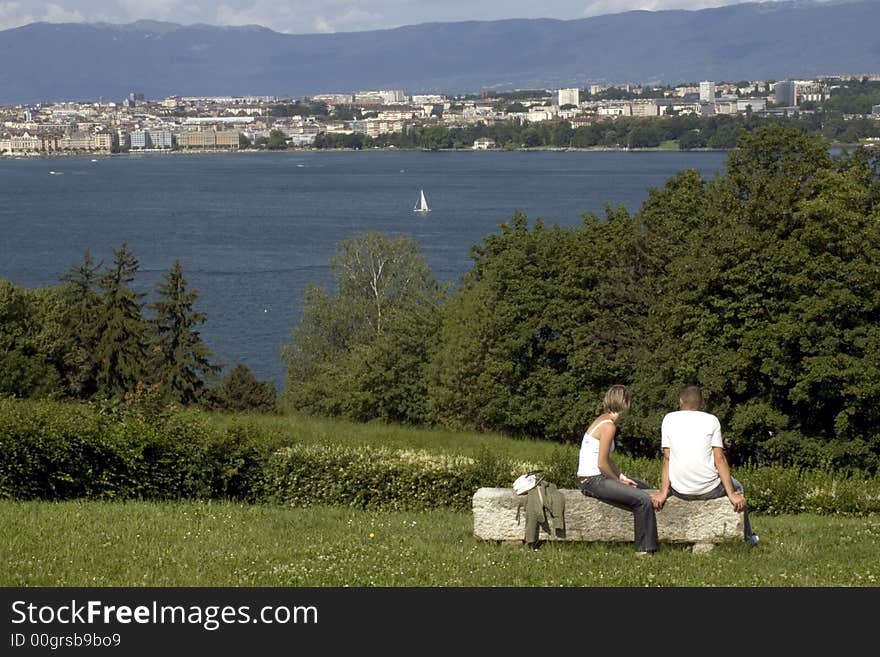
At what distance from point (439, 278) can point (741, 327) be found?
41.3m

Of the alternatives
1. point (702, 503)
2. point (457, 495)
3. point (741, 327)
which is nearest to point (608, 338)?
point (741, 327)

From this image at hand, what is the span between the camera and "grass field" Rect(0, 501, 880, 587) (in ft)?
→ 23.8

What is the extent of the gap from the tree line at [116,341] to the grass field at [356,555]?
77.5 ft

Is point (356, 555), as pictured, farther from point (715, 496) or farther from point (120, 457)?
point (120, 457)

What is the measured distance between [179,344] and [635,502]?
30653 millimetres

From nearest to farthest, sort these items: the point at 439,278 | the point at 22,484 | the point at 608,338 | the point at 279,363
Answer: the point at 22,484, the point at 608,338, the point at 279,363, the point at 439,278

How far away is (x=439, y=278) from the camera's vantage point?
201 ft

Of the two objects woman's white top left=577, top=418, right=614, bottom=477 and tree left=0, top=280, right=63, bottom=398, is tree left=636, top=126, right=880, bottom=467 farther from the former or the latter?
tree left=0, top=280, right=63, bottom=398

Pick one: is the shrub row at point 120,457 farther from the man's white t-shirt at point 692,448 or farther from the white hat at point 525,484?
the man's white t-shirt at point 692,448

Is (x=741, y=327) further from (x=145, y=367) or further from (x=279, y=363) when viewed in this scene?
(x=279, y=363)

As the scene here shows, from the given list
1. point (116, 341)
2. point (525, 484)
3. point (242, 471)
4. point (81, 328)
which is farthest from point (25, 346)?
point (525, 484)

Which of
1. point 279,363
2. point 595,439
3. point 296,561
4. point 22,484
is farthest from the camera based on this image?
point 279,363

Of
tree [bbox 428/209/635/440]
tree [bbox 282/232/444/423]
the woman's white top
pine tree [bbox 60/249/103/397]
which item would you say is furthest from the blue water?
the woman's white top

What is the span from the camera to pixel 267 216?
100812 mm
